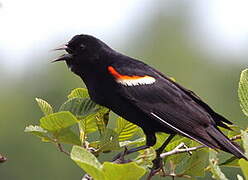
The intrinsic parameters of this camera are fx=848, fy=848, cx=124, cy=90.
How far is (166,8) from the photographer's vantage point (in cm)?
4094

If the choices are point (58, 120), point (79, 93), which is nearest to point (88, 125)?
point (79, 93)

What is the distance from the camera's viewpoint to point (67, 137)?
3342 millimetres

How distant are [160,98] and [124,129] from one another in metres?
0.59

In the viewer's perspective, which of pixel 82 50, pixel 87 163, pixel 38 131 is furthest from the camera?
pixel 82 50

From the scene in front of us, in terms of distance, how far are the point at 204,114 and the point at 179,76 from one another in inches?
1001

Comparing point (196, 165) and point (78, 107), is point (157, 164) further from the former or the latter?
point (78, 107)

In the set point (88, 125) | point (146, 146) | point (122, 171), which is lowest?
point (146, 146)

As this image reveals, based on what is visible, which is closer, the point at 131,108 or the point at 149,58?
the point at 131,108

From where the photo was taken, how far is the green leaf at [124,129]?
361 cm

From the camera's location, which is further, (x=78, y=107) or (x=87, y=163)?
(x=78, y=107)

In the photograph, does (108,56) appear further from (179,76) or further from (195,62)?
(195,62)

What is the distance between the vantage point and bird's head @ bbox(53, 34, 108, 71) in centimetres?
430

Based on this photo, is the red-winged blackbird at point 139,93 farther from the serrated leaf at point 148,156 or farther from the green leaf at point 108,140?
the serrated leaf at point 148,156

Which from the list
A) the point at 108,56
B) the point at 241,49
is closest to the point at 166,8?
the point at 241,49
